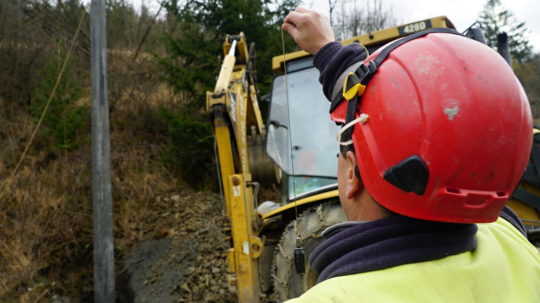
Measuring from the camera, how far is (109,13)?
1442cm

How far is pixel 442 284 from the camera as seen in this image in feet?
2.74

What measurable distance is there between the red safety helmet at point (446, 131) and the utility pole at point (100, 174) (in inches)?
234

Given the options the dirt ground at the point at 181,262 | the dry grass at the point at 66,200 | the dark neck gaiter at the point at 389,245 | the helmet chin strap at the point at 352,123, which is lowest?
the dirt ground at the point at 181,262

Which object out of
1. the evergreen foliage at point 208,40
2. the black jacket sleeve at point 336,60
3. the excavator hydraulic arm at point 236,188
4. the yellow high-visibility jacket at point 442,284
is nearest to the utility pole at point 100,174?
the excavator hydraulic arm at point 236,188

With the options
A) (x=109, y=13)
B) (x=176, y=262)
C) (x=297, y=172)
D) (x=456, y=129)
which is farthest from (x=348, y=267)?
(x=109, y=13)

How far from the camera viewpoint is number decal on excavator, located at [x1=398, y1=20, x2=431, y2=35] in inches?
145

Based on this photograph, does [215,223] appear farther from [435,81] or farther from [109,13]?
[109,13]

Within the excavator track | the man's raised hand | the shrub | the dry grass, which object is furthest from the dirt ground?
the man's raised hand

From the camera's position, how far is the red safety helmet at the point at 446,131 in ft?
2.92

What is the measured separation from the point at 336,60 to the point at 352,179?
0.50 metres

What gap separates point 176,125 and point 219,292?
188 inches

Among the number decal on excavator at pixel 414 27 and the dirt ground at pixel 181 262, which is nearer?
the number decal on excavator at pixel 414 27

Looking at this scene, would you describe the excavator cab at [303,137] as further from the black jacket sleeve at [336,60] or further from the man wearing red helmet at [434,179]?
the man wearing red helmet at [434,179]

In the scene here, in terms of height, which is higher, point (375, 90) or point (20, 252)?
point (375, 90)
